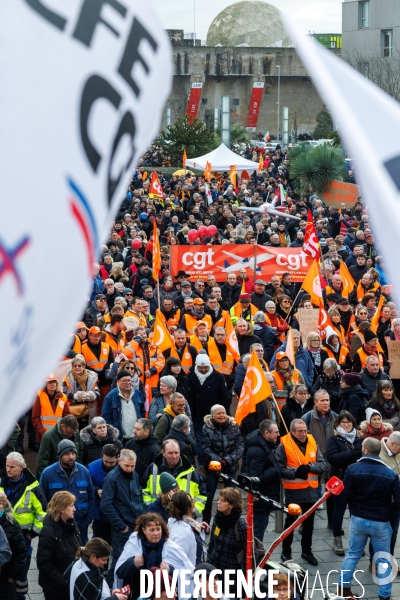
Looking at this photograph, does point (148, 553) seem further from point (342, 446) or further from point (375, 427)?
point (375, 427)

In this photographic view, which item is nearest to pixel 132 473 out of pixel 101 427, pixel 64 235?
pixel 101 427

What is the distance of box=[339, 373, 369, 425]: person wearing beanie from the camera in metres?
10.0

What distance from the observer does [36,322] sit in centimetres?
149

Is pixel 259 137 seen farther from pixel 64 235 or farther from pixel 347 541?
pixel 64 235

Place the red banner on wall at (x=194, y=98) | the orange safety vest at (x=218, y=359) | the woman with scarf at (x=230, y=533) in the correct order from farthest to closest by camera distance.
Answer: the red banner on wall at (x=194, y=98)
the orange safety vest at (x=218, y=359)
the woman with scarf at (x=230, y=533)

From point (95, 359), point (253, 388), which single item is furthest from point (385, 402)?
point (95, 359)

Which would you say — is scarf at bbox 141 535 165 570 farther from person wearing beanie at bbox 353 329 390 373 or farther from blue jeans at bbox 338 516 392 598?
person wearing beanie at bbox 353 329 390 373

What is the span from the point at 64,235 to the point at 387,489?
6.64 meters

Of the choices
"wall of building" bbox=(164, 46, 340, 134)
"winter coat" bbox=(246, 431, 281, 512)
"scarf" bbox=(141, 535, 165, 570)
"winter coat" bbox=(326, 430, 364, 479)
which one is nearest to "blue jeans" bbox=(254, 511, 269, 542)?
"winter coat" bbox=(246, 431, 281, 512)

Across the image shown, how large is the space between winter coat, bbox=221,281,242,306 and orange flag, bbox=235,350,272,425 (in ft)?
21.1

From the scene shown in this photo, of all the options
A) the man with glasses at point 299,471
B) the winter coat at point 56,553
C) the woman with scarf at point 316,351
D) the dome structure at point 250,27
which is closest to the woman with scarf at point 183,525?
the winter coat at point 56,553

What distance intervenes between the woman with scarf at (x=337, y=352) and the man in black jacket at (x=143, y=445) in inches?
165

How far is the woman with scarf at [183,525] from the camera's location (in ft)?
22.6

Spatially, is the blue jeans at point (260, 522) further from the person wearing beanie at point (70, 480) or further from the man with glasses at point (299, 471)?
the person wearing beanie at point (70, 480)
